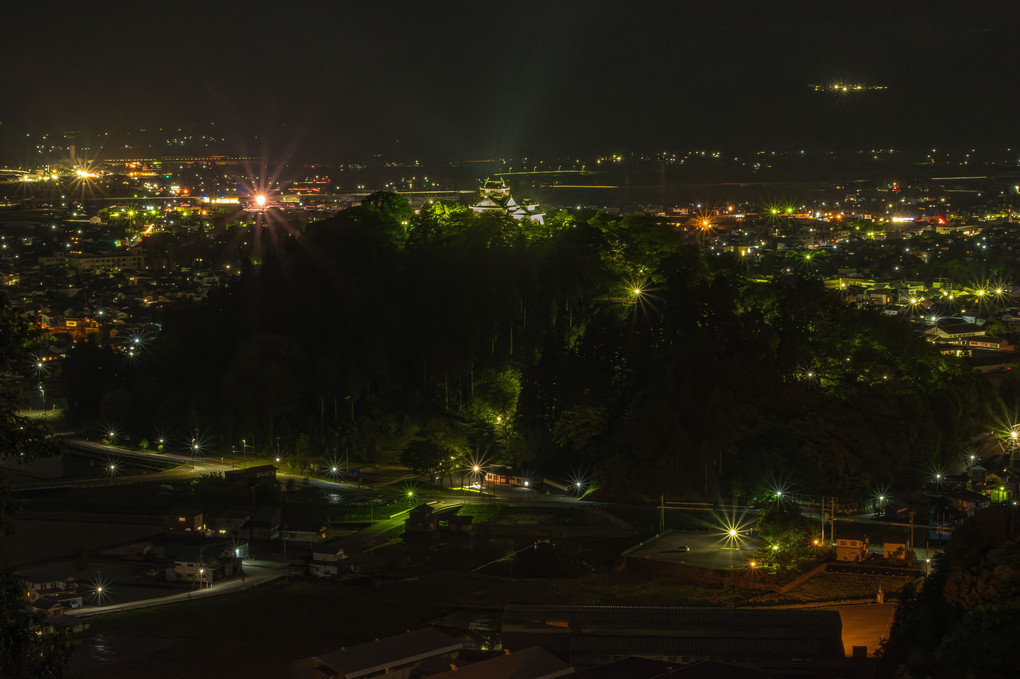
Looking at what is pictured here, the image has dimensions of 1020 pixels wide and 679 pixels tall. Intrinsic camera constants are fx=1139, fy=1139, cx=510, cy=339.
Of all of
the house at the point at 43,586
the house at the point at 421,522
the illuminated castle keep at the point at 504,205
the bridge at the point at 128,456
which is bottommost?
the house at the point at 43,586

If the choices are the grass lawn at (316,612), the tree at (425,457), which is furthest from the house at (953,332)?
the grass lawn at (316,612)

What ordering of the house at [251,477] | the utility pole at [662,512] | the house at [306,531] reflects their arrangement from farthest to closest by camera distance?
the house at [251,477], the utility pole at [662,512], the house at [306,531]

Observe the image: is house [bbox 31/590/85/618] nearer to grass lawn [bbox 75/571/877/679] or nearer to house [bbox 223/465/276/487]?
grass lawn [bbox 75/571/877/679]

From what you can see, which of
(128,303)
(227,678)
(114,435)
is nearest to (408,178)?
(128,303)

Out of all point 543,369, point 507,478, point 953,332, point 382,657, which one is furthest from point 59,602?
point 953,332

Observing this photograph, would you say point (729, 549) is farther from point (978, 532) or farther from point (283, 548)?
point (283, 548)

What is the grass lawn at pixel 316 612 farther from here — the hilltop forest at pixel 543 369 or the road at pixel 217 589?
the hilltop forest at pixel 543 369
